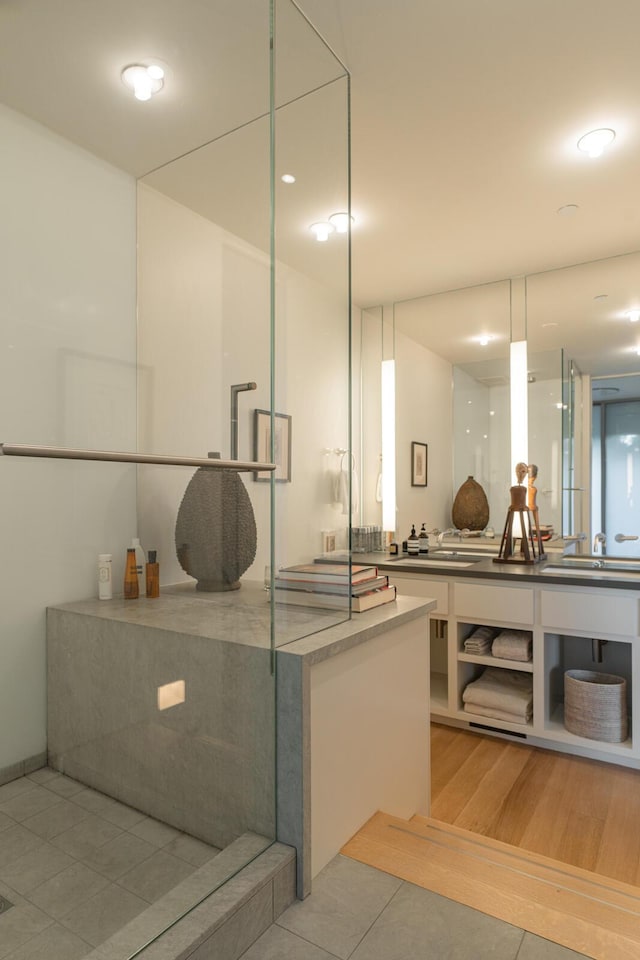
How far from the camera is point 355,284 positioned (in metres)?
3.33

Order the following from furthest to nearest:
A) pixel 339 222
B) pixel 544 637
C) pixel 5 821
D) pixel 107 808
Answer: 1. pixel 544 637
2. pixel 339 222
3. pixel 107 808
4. pixel 5 821

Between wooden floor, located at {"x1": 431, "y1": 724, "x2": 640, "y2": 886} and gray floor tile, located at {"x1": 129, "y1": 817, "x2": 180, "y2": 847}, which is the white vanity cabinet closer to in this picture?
wooden floor, located at {"x1": 431, "y1": 724, "x2": 640, "y2": 886}

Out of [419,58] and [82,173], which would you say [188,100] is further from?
[419,58]

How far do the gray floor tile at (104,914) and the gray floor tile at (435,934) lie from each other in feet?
1.36

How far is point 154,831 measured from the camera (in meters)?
1.08

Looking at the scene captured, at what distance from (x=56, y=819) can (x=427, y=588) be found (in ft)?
7.07

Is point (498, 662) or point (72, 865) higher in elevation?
point (72, 865)

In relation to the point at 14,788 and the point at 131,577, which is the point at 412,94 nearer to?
the point at 131,577

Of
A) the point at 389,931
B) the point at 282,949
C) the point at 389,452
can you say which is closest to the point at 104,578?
the point at 282,949

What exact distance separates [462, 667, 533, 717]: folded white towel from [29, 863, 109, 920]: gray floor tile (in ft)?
7.03

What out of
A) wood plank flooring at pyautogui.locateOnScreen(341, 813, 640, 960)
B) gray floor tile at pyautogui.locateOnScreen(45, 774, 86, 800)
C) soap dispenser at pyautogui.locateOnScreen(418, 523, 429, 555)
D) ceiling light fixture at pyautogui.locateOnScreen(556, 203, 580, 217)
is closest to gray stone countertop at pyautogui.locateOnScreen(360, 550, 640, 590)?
soap dispenser at pyautogui.locateOnScreen(418, 523, 429, 555)

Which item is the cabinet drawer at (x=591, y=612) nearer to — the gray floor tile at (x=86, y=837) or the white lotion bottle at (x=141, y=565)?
the white lotion bottle at (x=141, y=565)

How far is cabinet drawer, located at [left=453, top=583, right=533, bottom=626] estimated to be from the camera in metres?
2.63

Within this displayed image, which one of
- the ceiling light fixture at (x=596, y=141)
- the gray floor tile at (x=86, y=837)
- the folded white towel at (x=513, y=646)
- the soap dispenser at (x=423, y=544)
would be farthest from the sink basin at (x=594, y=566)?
the gray floor tile at (x=86, y=837)
